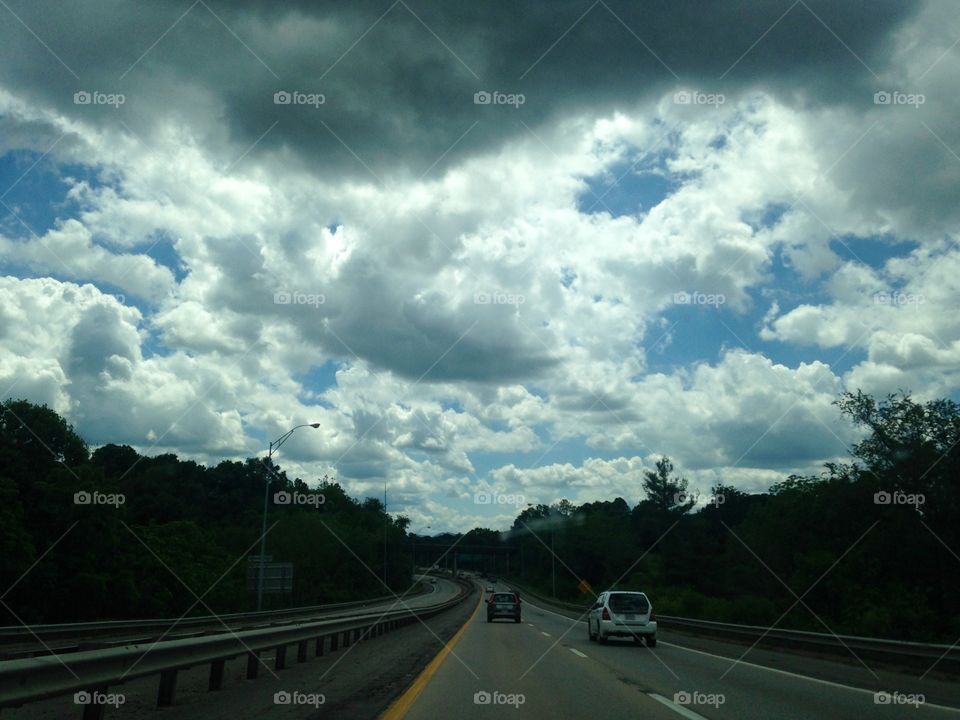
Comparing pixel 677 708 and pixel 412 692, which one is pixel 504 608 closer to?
pixel 412 692

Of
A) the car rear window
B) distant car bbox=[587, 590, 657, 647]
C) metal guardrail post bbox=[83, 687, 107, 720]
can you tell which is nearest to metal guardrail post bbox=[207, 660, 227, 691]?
metal guardrail post bbox=[83, 687, 107, 720]

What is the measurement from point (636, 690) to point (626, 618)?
11.9 metres

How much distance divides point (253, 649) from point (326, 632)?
5166 mm

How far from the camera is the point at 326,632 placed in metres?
17.1

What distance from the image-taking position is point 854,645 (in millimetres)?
18453

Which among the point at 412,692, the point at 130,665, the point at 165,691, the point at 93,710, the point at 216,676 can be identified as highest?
the point at 130,665

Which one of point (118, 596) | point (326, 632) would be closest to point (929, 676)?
point (326, 632)

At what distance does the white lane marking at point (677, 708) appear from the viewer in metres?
9.98

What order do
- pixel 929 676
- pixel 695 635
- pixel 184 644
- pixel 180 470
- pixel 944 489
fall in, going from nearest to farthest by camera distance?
pixel 184 644 → pixel 929 676 → pixel 695 635 → pixel 944 489 → pixel 180 470

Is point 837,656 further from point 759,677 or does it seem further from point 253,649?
point 253,649

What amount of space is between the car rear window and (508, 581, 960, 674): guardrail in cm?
349

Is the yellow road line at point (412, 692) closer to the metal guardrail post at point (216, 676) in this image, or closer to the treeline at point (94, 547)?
the metal guardrail post at point (216, 676)

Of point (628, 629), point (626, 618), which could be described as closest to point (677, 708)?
point (628, 629)

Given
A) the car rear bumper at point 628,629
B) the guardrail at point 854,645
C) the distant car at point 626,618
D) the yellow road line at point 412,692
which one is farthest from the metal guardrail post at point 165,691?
the car rear bumper at point 628,629
